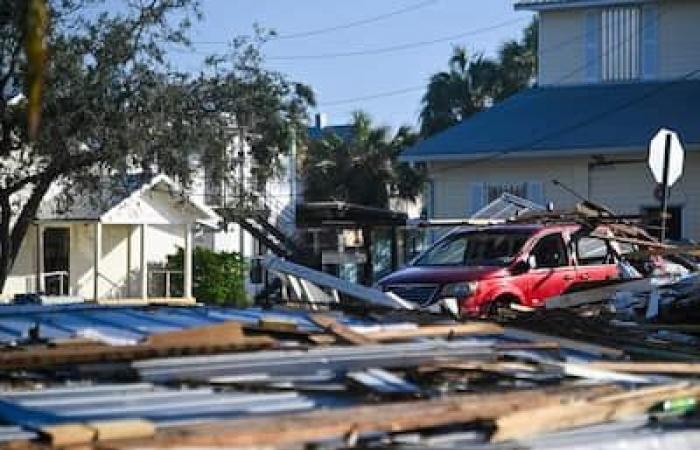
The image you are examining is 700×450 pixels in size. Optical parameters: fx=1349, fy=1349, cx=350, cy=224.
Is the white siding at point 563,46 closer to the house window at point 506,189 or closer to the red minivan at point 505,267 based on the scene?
the house window at point 506,189

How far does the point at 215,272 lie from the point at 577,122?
446 inches

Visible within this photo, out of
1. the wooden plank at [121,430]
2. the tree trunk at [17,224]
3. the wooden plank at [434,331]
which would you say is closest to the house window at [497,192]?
the tree trunk at [17,224]

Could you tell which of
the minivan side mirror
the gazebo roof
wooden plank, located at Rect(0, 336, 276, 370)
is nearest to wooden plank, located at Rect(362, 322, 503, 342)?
wooden plank, located at Rect(0, 336, 276, 370)

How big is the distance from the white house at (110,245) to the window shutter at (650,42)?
464 inches

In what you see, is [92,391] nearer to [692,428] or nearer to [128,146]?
[692,428]

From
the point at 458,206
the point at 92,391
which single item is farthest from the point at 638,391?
the point at 458,206

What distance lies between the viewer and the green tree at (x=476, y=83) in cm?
5362

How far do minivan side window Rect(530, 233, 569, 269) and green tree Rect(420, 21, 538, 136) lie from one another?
3570cm

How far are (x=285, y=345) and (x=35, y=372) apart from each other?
120 centimetres

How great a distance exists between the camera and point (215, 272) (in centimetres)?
3719

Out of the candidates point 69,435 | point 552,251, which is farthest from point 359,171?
point 69,435

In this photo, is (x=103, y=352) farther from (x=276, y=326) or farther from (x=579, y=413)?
(x=579, y=413)

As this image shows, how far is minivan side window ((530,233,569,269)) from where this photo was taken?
17.6 m

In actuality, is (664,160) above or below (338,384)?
above
